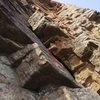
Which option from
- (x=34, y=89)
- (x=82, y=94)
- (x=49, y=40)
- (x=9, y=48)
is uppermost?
(x=9, y=48)

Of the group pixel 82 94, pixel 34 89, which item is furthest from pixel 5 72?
pixel 82 94

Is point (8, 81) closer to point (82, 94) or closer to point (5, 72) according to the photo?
point (5, 72)

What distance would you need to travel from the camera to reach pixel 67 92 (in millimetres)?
6242

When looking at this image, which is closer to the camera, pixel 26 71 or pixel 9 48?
pixel 26 71

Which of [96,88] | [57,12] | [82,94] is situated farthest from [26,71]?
[57,12]

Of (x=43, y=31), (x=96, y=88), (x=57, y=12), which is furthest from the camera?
(x=57, y=12)

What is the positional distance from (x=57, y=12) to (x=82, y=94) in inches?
567

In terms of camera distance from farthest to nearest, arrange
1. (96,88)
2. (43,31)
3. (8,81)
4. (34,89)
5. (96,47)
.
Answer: (43,31), (96,47), (96,88), (34,89), (8,81)

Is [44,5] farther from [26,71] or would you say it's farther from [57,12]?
[26,71]

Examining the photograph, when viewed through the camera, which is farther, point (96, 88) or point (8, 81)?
point (96, 88)

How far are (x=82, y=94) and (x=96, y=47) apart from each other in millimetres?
5236

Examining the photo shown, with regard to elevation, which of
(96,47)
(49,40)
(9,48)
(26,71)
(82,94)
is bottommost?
(96,47)

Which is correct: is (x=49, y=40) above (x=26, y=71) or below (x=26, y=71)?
below

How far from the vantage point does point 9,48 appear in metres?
6.96
